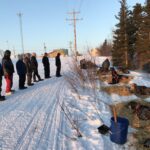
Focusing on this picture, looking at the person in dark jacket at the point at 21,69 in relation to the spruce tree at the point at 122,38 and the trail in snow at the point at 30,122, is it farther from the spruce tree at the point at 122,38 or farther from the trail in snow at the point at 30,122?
the spruce tree at the point at 122,38

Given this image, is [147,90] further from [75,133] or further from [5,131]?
[5,131]

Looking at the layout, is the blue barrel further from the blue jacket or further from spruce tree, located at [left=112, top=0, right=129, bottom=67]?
spruce tree, located at [left=112, top=0, right=129, bottom=67]

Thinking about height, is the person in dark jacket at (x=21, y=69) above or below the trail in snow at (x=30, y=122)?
above

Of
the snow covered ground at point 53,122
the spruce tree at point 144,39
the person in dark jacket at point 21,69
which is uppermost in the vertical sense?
the spruce tree at point 144,39

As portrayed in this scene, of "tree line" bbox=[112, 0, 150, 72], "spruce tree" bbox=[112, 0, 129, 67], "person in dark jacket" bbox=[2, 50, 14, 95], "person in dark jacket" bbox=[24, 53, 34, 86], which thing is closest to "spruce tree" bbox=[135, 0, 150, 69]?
"tree line" bbox=[112, 0, 150, 72]

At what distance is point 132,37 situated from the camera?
38312 mm

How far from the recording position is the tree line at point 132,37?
36.1 m

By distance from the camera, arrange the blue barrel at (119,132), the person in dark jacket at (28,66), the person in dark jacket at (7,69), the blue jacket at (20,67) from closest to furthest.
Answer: the blue barrel at (119,132) → the person in dark jacket at (7,69) → the blue jacket at (20,67) → the person in dark jacket at (28,66)

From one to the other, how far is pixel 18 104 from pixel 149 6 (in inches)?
1189

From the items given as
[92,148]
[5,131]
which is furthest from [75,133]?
[5,131]

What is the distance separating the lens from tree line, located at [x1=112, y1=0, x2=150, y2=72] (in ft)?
118

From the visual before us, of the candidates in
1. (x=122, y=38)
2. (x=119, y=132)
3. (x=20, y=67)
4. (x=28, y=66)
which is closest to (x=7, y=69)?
(x=20, y=67)

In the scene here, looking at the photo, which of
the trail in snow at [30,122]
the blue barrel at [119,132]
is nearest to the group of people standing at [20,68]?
the trail in snow at [30,122]

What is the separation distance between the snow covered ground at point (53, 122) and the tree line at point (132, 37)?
26.7 meters
